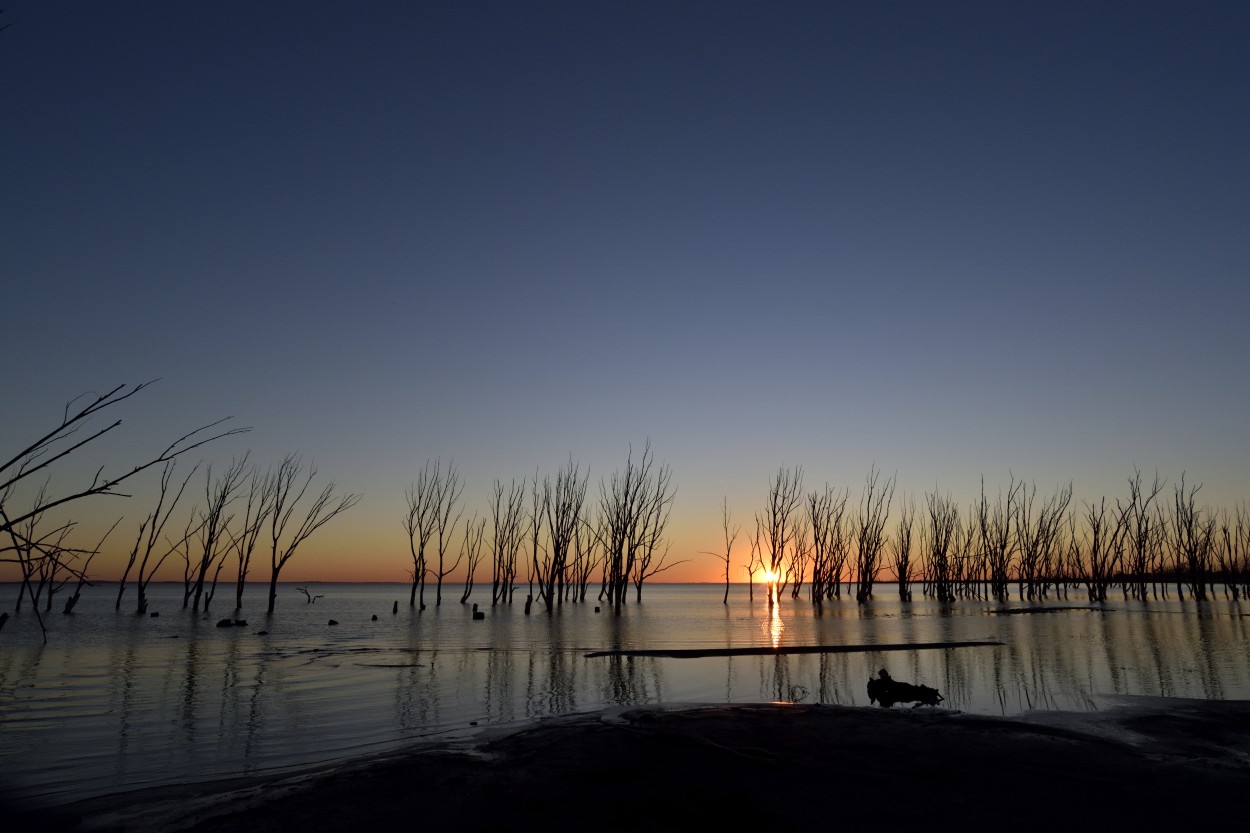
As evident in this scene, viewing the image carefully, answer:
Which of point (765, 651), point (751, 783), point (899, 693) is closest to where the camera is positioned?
point (751, 783)

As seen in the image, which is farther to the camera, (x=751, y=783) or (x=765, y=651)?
(x=765, y=651)

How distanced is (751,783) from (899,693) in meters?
4.51

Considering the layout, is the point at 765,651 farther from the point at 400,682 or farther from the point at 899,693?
the point at 400,682

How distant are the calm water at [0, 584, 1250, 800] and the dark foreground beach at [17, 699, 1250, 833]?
1195 millimetres

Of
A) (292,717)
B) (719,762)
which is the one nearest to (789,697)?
(719,762)

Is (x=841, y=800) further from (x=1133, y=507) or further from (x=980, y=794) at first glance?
(x=1133, y=507)

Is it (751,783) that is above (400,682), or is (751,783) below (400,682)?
above

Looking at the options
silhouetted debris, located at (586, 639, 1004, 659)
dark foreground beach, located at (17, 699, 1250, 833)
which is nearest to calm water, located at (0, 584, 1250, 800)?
silhouetted debris, located at (586, 639, 1004, 659)

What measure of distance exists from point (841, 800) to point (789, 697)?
4870mm

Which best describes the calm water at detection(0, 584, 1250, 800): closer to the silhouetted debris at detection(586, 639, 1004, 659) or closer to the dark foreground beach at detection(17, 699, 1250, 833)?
the silhouetted debris at detection(586, 639, 1004, 659)

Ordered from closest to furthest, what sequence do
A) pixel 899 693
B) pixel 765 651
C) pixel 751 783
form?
pixel 751 783 < pixel 899 693 < pixel 765 651

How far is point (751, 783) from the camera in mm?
5020

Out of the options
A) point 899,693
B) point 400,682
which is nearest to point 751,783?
point 899,693

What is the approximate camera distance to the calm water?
21.6 ft
